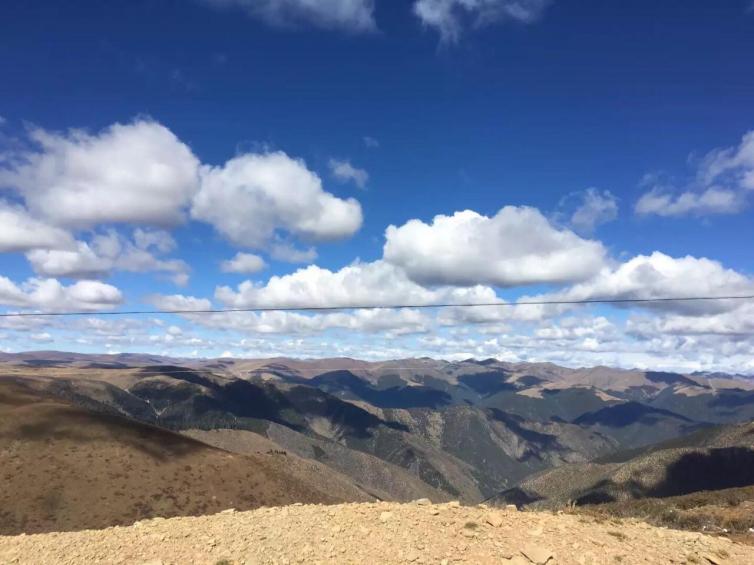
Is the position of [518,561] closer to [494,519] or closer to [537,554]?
[537,554]

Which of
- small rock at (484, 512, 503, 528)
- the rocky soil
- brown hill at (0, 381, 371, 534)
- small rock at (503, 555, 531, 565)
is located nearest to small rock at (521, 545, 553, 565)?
the rocky soil

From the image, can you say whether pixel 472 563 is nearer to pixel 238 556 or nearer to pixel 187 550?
pixel 238 556

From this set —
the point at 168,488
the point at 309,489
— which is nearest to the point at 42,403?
the point at 168,488

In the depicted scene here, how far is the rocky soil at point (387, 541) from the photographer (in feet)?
64.0

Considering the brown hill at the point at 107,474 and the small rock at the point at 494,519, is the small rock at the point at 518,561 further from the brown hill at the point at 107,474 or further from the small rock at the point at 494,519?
the brown hill at the point at 107,474

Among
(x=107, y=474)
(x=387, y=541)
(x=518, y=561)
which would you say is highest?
(x=387, y=541)

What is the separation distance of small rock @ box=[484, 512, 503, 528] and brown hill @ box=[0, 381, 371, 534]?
9582 centimetres

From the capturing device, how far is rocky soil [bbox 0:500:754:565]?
64.0 ft

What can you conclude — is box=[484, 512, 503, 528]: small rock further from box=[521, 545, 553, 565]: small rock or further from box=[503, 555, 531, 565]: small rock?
box=[503, 555, 531, 565]: small rock

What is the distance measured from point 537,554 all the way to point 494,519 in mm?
3204

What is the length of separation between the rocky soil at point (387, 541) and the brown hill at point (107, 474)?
284 feet

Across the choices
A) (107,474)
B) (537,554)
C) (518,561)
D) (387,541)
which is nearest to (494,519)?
(537,554)

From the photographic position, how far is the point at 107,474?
115250 mm

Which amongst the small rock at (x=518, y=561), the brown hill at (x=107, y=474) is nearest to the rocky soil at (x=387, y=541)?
the small rock at (x=518, y=561)
